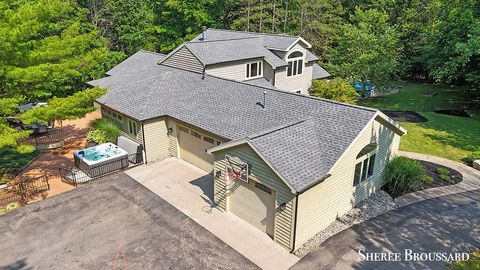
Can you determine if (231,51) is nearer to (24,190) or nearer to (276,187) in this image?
(276,187)

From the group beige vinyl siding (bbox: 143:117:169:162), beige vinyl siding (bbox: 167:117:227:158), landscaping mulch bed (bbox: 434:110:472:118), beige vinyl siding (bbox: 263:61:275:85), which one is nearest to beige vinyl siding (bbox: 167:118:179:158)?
beige vinyl siding (bbox: 167:117:227:158)

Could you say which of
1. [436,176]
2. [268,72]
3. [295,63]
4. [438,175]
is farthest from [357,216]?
[295,63]

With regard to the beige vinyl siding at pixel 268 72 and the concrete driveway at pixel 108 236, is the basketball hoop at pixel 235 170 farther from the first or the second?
the beige vinyl siding at pixel 268 72

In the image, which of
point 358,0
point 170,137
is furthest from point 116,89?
point 358,0

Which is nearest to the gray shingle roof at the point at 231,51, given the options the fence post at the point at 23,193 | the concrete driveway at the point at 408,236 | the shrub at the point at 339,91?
the shrub at the point at 339,91

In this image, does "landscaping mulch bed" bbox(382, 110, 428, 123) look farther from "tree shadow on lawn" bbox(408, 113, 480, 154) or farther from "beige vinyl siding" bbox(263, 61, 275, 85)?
"beige vinyl siding" bbox(263, 61, 275, 85)
